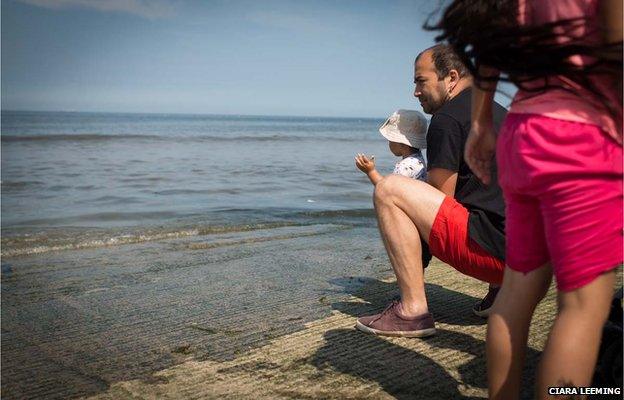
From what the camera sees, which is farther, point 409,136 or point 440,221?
point 409,136

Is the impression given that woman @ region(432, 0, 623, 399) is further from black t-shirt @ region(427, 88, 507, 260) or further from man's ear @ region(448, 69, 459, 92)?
man's ear @ region(448, 69, 459, 92)

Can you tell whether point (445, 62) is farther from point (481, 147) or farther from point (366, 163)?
point (481, 147)

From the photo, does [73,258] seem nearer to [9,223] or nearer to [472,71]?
Answer: [9,223]

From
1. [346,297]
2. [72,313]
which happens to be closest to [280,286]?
[346,297]

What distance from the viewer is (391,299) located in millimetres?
4039

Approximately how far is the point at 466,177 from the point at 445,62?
839 millimetres

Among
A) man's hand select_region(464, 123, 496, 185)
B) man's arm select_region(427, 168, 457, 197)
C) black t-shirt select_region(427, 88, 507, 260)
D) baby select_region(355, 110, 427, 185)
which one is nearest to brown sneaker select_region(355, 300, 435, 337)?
black t-shirt select_region(427, 88, 507, 260)

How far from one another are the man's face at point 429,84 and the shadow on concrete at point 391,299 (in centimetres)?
127

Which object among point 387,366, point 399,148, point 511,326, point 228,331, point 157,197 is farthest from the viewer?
point 157,197

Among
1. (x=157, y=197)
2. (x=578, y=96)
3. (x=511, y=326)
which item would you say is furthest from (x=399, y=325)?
(x=157, y=197)

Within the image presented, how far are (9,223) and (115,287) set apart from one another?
3.92 metres

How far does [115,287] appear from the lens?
14.2ft

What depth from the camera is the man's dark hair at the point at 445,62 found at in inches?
144

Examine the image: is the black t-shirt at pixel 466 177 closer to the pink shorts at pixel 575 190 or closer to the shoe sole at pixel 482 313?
the shoe sole at pixel 482 313
